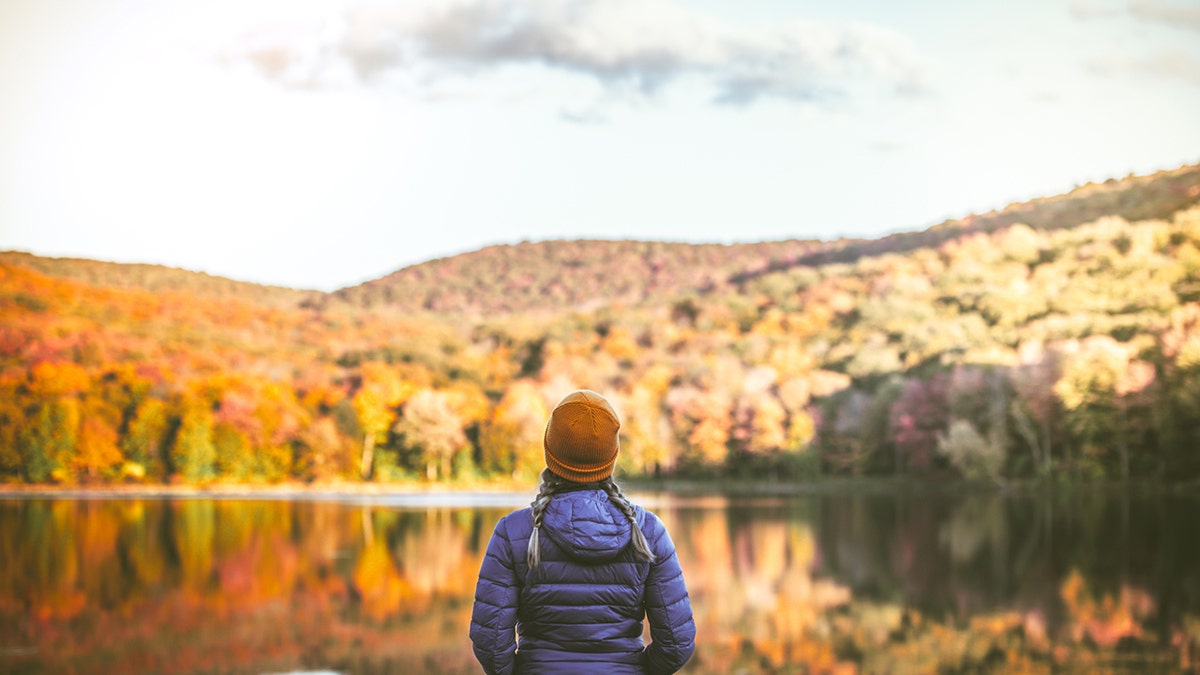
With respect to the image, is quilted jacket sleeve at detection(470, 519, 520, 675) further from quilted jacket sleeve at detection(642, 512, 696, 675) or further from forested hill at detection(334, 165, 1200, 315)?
forested hill at detection(334, 165, 1200, 315)

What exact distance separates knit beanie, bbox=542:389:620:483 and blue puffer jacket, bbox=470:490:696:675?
0.29 feet

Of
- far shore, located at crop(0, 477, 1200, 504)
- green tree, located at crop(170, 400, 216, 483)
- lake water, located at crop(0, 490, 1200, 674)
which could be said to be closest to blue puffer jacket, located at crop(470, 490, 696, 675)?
lake water, located at crop(0, 490, 1200, 674)

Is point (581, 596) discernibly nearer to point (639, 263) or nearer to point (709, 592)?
point (709, 592)

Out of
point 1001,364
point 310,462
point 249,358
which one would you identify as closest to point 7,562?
point 310,462

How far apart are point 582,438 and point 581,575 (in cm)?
50

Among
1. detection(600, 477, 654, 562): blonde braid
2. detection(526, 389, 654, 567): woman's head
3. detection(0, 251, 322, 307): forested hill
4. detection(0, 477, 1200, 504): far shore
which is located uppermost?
detection(0, 251, 322, 307): forested hill

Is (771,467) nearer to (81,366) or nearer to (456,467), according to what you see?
(456,467)

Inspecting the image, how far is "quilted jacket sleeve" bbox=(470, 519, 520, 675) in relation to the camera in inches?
149

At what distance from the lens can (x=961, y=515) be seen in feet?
124

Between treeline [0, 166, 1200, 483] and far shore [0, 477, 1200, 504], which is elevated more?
treeline [0, 166, 1200, 483]

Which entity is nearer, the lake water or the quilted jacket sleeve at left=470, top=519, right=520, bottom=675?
the quilted jacket sleeve at left=470, top=519, right=520, bottom=675

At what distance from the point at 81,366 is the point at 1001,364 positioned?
54.7 metres

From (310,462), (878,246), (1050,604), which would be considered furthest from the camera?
(878,246)

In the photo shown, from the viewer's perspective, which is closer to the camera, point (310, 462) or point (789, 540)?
point (789, 540)
